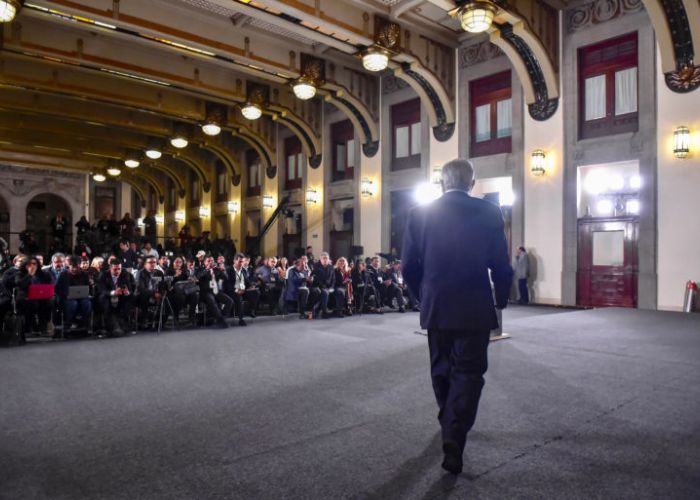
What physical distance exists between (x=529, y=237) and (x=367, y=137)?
6915 mm

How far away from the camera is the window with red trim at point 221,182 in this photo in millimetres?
25672

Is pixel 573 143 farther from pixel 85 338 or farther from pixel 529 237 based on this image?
pixel 85 338

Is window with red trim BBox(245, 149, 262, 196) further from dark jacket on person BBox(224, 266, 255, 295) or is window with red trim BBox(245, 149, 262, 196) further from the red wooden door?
the red wooden door

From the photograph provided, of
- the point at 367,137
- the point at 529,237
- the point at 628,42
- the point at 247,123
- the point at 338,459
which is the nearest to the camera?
the point at 338,459

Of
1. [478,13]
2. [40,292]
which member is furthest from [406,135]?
[40,292]

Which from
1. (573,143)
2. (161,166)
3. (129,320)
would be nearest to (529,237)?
(573,143)

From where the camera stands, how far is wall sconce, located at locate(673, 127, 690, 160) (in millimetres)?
10203

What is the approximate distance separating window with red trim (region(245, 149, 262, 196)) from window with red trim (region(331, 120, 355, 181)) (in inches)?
206

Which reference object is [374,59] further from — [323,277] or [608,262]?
[608,262]

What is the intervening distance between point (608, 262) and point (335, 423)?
34.2 feet

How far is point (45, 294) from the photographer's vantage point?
8.18 metres

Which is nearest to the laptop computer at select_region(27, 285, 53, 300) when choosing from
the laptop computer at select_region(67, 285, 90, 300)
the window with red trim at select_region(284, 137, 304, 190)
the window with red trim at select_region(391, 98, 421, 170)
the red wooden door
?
the laptop computer at select_region(67, 285, 90, 300)

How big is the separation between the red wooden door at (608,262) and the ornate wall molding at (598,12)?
187 inches

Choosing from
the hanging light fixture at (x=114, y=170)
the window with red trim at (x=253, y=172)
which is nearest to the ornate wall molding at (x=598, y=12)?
the window with red trim at (x=253, y=172)
